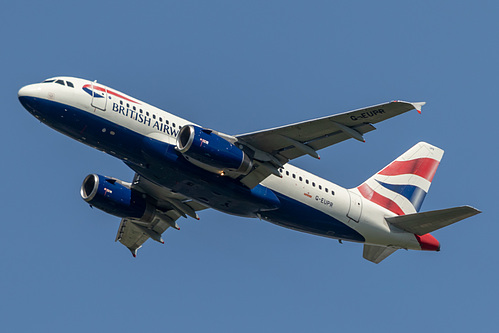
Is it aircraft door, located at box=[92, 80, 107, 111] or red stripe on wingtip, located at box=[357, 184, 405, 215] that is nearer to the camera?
aircraft door, located at box=[92, 80, 107, 111]

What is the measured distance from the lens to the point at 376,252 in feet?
161

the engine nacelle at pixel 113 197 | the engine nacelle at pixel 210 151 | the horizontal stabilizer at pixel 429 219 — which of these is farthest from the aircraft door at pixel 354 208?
the engine nacelle at pixel 113 197

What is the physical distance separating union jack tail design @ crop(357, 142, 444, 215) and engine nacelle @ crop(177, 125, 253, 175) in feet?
33.2

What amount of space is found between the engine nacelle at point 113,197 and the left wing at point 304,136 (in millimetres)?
8209

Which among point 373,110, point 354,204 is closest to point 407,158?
point 354,204

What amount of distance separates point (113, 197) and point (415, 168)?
18592mm

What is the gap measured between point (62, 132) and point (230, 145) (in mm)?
8300

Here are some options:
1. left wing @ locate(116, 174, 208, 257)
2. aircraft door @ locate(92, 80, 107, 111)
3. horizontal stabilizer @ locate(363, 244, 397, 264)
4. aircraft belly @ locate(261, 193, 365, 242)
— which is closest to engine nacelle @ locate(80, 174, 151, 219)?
left wing @ locate(116, 174, 208, 257)

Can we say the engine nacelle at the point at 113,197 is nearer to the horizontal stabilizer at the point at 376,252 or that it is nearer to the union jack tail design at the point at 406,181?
the union jack tail design at the point at 406,181

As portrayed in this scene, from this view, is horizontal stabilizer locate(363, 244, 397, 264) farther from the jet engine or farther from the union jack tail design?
the jet engine

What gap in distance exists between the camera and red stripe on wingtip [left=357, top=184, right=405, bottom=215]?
48594 mm

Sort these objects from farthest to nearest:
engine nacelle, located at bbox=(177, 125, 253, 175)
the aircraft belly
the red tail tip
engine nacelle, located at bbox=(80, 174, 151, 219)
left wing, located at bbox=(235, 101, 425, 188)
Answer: the red tail tip < engine nacelle, located at bbox=(80, 174, 151, 219) < the aircraft belly < engine nacelle, located at bbox=(177, 125, 253, 175) < left wing, located at bbox=(235, 101, 425, 188)

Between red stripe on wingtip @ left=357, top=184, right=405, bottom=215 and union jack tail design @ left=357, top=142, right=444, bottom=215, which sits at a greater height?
union jack tail design @ left=357, top=142, right=444, bottom=215

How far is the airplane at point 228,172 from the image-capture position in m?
40.7
